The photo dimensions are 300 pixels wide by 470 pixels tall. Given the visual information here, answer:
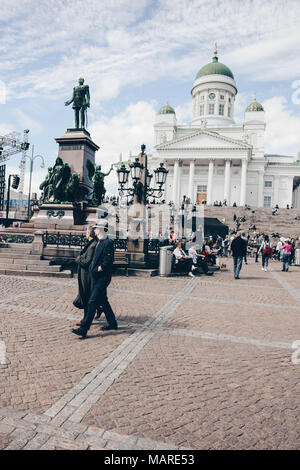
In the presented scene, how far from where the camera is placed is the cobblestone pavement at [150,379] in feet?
9.97

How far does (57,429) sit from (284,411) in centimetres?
227

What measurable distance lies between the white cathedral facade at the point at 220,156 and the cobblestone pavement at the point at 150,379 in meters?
63.8

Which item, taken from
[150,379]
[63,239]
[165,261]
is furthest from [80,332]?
[63,239]

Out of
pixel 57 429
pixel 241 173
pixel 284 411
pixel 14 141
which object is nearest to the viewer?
pixel 57 429

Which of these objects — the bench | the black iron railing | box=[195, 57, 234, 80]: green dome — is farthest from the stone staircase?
box=[195, 57, 234, 80]: green dome

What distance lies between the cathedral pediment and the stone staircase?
59.7 meters

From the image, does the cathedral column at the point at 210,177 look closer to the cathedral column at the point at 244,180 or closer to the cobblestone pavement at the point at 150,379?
the cathedral column at the point at 244,180

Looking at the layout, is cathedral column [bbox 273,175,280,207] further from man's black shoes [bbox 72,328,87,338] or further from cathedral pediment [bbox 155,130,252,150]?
man's black shoes [bbox 72,328,87,338]

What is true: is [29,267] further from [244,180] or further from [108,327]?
[244,180]

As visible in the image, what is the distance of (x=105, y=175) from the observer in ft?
57.0

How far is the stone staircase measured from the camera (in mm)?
12016

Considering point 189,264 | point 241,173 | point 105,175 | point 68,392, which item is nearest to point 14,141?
point 105,175

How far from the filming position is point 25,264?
12.8 m
